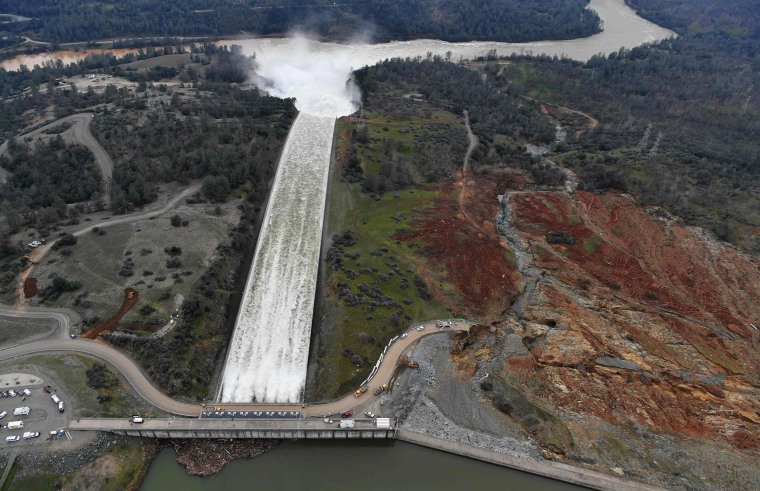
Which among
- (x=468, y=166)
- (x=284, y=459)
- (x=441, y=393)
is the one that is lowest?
(x=284, y=459)

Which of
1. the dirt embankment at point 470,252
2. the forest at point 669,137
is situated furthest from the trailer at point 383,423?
the forest at point 669,137

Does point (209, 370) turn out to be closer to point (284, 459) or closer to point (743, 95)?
point (284, 459)

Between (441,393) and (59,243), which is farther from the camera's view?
(59,243)

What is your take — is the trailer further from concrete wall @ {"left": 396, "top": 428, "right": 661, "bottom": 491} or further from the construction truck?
the construction truck

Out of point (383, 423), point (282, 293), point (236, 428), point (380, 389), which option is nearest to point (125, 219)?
point (282, 293)

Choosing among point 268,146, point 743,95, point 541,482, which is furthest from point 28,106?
point 743,95

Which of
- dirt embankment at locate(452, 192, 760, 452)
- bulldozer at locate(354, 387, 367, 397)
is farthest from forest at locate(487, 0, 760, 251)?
bulldozer at locate(354, 387, 367, 397)

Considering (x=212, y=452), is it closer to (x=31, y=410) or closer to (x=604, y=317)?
(x=31, y=410)

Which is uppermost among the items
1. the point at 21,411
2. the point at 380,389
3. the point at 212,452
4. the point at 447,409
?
the point at 380,389
